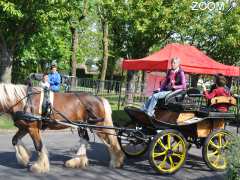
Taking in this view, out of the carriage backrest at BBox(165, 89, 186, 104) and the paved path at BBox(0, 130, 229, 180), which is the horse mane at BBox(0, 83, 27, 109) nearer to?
the paved path at BBox(0, 130, 229, 180)

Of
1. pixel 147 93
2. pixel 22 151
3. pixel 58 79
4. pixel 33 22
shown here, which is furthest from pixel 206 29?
pixel 22 151

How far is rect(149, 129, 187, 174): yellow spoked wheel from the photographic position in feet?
26.9

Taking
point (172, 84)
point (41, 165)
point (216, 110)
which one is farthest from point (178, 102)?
point (41, 165)

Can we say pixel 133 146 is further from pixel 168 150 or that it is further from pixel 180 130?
pixel 168 150

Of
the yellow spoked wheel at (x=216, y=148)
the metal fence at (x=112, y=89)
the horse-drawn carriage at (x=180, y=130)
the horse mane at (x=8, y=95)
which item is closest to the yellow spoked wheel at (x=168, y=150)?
the horse-drawn carriage at (x=180, y=130)

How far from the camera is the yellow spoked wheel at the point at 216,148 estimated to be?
8664mm

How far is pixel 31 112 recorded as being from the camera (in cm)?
792

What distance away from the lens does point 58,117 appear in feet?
27.0

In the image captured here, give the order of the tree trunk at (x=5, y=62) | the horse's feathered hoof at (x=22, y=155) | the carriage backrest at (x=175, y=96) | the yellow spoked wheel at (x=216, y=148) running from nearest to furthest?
the horse's feathered hoof at (x=22, y=155), the yellow spoked wheel at (x=216, y=148), the carriage backrest at (x=175, y=96), the tree trunk at (x=5, y=62)

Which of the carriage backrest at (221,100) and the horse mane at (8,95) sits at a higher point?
the carriage backrest at (221,100)

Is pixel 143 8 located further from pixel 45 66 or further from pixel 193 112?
pixel 193 112

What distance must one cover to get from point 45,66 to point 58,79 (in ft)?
62.6

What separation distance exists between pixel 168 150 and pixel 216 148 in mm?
1095

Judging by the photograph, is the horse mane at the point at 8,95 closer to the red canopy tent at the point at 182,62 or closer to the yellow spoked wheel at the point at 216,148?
the yellow spoked wheel at the point at 216,148
